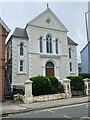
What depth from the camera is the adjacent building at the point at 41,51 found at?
2922 cm

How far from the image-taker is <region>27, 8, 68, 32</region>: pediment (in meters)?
30.8

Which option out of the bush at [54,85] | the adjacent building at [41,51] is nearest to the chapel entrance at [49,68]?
the adjacent building at [41,51]

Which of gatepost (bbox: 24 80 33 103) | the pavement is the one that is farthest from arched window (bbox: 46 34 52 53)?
the pavement

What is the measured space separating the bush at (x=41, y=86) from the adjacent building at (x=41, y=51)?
9.05 metres

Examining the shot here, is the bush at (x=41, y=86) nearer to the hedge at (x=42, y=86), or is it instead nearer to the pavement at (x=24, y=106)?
the hedge at (x=42, y=86)

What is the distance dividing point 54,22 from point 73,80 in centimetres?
1241

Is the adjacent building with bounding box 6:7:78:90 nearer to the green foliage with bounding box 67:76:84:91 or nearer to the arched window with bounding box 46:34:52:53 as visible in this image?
the arched window with bounding box 46:34:52:53

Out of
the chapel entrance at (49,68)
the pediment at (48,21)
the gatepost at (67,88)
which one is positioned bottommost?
the gatepost at (67,88)

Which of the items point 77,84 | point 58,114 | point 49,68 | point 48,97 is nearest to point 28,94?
point 48,97

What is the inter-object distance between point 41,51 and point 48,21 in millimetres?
4693

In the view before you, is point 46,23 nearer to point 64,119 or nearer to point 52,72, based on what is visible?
point 52,72

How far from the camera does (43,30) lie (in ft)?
101

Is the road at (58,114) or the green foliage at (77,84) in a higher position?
the green foliage at (77,84)

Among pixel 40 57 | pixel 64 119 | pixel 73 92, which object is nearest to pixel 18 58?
pixel 40 57
